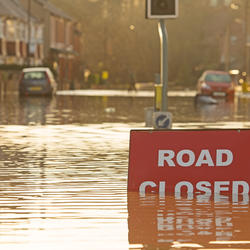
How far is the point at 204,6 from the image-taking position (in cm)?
13475

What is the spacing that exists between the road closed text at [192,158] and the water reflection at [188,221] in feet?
1.23

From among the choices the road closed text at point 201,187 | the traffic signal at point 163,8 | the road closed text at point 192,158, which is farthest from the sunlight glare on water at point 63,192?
the traffic signal at point 163,8

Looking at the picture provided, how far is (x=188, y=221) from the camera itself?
9.56 meters

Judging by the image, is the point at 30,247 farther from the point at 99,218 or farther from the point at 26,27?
the point at 26,27

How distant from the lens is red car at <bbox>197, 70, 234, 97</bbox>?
49938 millimetres

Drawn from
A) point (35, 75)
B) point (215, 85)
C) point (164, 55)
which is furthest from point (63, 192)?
point (35, 75)

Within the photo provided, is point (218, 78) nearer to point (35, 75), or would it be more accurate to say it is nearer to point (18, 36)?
point (35, 75)

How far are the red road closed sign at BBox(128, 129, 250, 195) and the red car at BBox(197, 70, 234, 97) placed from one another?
38350 millimetres

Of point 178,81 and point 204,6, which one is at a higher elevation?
point 204,6

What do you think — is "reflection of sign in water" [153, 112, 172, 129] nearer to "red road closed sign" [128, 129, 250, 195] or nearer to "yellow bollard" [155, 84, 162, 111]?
"yellow bollard" [155, 84, 162, 111]

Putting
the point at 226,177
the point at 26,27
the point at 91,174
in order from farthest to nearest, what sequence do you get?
the point at 26,27 < the point at 91,174 < the point at 226,177

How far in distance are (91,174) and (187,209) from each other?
366 cm

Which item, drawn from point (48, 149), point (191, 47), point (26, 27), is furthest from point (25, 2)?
point (48, 149)

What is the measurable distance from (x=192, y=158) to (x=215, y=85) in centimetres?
3941
